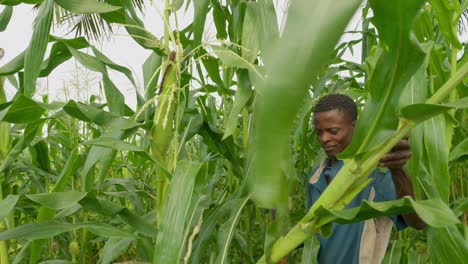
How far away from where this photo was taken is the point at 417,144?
1012 millimetres

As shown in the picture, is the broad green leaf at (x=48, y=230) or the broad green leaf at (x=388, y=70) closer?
the broad green leaf at (x=388, y=70)

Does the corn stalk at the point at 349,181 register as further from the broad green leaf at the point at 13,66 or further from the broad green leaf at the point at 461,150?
the broad green leaf at the point at 13,66

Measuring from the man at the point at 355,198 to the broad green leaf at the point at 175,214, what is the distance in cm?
58

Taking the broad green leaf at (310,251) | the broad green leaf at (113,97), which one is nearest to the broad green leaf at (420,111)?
the broad green leaf at (310,251)

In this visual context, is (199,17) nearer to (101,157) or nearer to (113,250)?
(101,157)

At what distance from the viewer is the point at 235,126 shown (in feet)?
4.98

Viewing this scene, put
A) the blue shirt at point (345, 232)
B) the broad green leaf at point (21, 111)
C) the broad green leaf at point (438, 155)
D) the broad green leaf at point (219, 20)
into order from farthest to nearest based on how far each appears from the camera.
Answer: the broad green leaf at point (219, 20) → the blue shirt at point (345, 232) → the broad green leaf at point (21, 111) → the broad green leaf at point (438, 155)

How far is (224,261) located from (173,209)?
0.64 feet

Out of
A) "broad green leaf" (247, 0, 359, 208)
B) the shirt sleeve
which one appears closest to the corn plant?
"broad green leaf" (247, 0, 359, 208)

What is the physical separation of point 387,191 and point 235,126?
0.49 meters

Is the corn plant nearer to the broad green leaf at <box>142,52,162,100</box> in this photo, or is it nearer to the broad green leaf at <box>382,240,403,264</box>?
the broad green leaf at <box>142,52,162,100</box>

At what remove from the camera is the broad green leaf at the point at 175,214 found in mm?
1057

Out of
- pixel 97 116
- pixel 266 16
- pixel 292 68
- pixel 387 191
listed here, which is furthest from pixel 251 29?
pixel 292 68

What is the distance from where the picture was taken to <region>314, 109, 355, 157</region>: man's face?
1.61 metres
